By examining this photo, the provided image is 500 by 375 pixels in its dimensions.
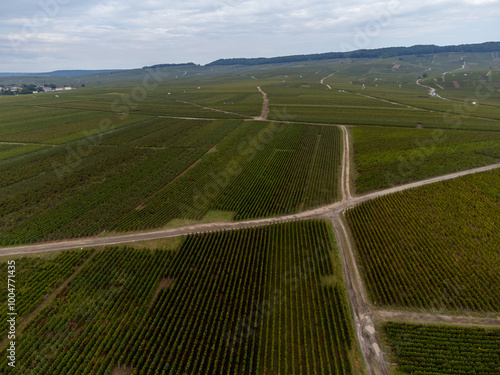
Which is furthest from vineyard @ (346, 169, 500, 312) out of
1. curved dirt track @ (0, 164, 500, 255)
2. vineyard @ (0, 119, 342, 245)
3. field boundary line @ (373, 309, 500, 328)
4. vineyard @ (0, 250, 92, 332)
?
vineyard @ (0, 250, 92, 332)

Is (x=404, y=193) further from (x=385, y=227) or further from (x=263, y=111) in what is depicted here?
(x=263, y=111)

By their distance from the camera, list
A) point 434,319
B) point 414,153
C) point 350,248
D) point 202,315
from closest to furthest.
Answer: point 434,319, point 202,315, point 350,248, point 414,153

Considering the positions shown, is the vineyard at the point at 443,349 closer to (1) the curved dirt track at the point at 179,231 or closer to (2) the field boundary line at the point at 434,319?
(2) the field boundary line at the point at 434,319

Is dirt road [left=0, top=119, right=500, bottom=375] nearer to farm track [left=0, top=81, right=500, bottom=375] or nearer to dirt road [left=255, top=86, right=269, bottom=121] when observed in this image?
farm track [left=0, top=81, right=500, bottom=375]

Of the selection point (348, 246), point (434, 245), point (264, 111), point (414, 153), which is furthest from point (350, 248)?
point (264, 111)

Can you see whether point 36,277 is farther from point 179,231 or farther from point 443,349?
point 443,349

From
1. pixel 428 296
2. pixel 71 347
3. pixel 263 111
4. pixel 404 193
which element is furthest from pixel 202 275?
pixel 263 111
